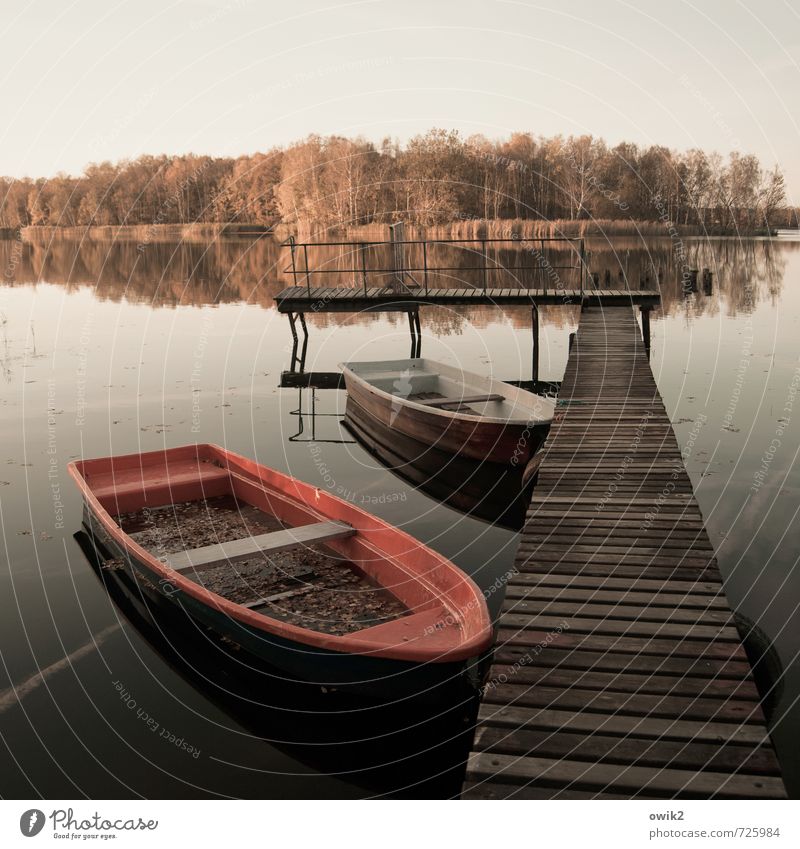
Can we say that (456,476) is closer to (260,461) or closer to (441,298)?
(260,461)

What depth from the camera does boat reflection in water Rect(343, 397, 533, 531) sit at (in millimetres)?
13066

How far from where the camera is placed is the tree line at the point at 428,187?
48.2 meters

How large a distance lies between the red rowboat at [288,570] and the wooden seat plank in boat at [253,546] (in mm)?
18

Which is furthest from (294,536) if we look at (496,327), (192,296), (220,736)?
(192,296)

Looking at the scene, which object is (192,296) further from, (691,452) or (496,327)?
(691,452)

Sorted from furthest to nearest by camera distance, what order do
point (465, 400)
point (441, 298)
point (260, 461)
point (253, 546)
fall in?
point (441, 298) < point (465, 400) < point (260, 461) < point (253, 546)

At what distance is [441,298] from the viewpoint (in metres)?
22.8

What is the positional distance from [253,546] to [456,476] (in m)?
5.77

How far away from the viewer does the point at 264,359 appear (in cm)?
2419

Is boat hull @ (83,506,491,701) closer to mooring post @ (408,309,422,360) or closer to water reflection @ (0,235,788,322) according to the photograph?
mooring post @ (408,309,422,360)

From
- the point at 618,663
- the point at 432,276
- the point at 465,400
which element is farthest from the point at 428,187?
the point at 618,663

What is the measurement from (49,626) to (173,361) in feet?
47.4

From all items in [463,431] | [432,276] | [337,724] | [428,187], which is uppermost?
[428,187]

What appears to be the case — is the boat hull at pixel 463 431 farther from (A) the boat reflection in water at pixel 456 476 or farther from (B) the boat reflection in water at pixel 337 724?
(B) the boat reflection in water at pixel 337 724
